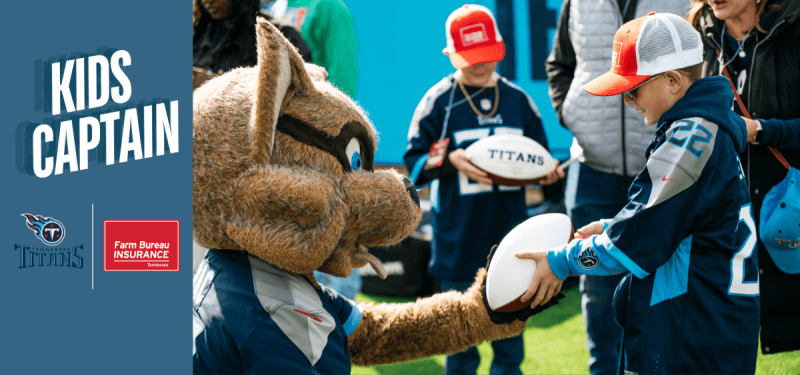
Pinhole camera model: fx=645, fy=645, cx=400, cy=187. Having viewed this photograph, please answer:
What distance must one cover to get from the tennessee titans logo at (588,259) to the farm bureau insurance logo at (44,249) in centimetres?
117

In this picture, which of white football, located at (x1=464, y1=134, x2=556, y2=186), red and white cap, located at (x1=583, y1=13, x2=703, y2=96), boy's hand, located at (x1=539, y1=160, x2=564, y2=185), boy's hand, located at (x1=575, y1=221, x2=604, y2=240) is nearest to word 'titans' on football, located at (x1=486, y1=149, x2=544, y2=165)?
white football, located at (x1=464, y1=134, x2=556, y2=186)

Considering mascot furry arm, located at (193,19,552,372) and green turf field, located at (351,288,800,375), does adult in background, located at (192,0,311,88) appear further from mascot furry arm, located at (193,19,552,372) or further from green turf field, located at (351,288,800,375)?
green turf field, located at (351,288,800,375)

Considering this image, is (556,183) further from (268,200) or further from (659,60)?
(268,200)

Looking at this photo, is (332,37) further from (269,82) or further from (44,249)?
(44,249)

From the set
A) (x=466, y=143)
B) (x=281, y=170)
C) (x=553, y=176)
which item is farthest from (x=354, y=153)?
(x=553, y=176)

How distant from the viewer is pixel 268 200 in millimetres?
1325

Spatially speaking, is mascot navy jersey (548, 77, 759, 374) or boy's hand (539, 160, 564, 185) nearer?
mascot navy jersey (548, 77, 759, 374)

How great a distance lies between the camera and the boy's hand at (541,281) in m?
1.66

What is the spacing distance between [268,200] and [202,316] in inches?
11.8

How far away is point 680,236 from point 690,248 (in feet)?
0.25

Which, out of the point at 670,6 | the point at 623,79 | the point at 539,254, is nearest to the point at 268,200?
the point at 539,254

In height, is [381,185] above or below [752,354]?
above

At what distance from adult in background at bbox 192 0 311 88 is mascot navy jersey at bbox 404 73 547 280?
0.66 meters

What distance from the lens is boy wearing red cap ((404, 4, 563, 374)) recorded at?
271 centimetres
